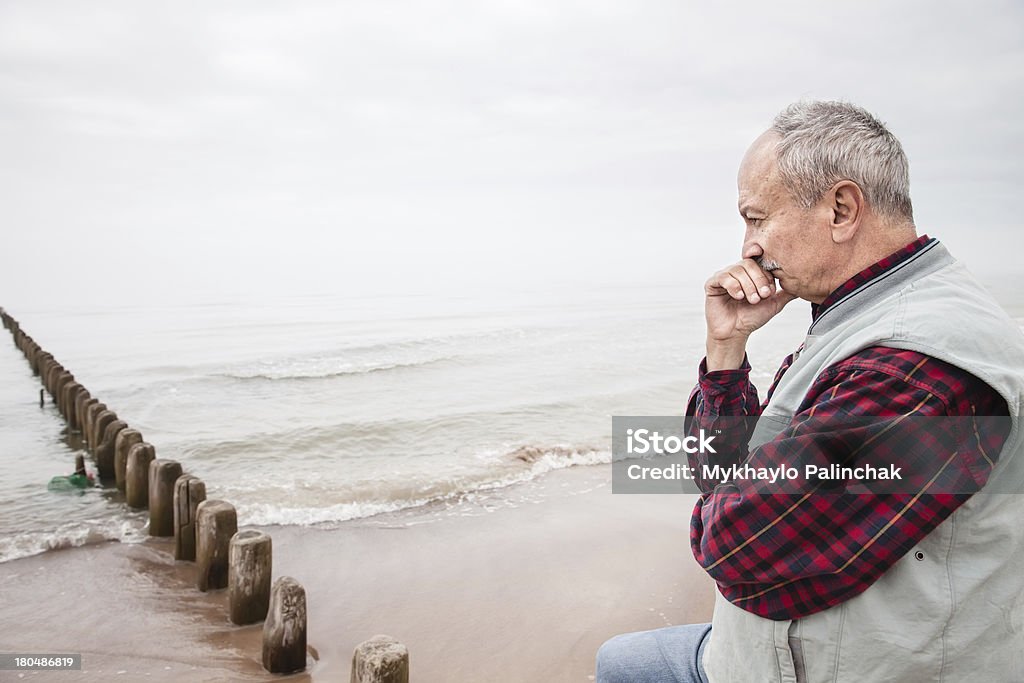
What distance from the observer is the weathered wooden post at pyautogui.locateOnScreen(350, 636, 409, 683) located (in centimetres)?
364

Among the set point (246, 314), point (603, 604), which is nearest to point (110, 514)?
point (603, 604)

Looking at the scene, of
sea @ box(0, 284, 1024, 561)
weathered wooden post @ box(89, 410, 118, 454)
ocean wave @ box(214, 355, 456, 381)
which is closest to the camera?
sea @ box(0, 284, 1024, 561)

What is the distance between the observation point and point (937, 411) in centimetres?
155

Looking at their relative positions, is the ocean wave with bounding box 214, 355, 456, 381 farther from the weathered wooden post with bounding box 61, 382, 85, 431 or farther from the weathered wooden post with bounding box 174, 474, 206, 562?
the weathered wooden post with bounding box 174, 474, 206, 562

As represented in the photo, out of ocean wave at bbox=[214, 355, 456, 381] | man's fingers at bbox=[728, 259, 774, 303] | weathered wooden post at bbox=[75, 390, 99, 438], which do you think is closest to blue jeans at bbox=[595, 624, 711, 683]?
man's fingers at bbox=[728, 259, 774, 303]

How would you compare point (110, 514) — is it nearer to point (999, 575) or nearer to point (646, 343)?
point (999, 575)

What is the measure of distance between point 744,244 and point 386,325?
38.0m

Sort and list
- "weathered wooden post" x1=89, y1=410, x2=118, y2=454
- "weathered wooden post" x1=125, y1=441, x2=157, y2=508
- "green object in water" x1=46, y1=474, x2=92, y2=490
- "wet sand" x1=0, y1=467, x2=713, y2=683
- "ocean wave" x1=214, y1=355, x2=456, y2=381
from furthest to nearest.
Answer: "ocean wave" x1=214, y1=355, x2=456, y2=381 → "weathered wooden post" x1=89, y1=410, x2=118, y2=454 → "green object in water" x1=46, y1=474, x2=92, y2=490 → "weathered wooden post" x1=125, y1=441, x2=157, y2=508 → "wet sand" x1=0, y1=467, x2=713, y2=683

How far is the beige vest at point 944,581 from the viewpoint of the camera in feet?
5.26

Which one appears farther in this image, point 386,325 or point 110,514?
point 386,325

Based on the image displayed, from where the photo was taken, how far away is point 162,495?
8.40 m

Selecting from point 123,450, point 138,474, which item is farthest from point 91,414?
point 138,474

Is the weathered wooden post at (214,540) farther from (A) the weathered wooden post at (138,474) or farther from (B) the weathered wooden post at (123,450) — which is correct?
(B) the weathered wooden post at (123,450)

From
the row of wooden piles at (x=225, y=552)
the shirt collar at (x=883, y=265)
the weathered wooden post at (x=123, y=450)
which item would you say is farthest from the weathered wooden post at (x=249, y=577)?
the shirt collar at (x=883, y=265)
